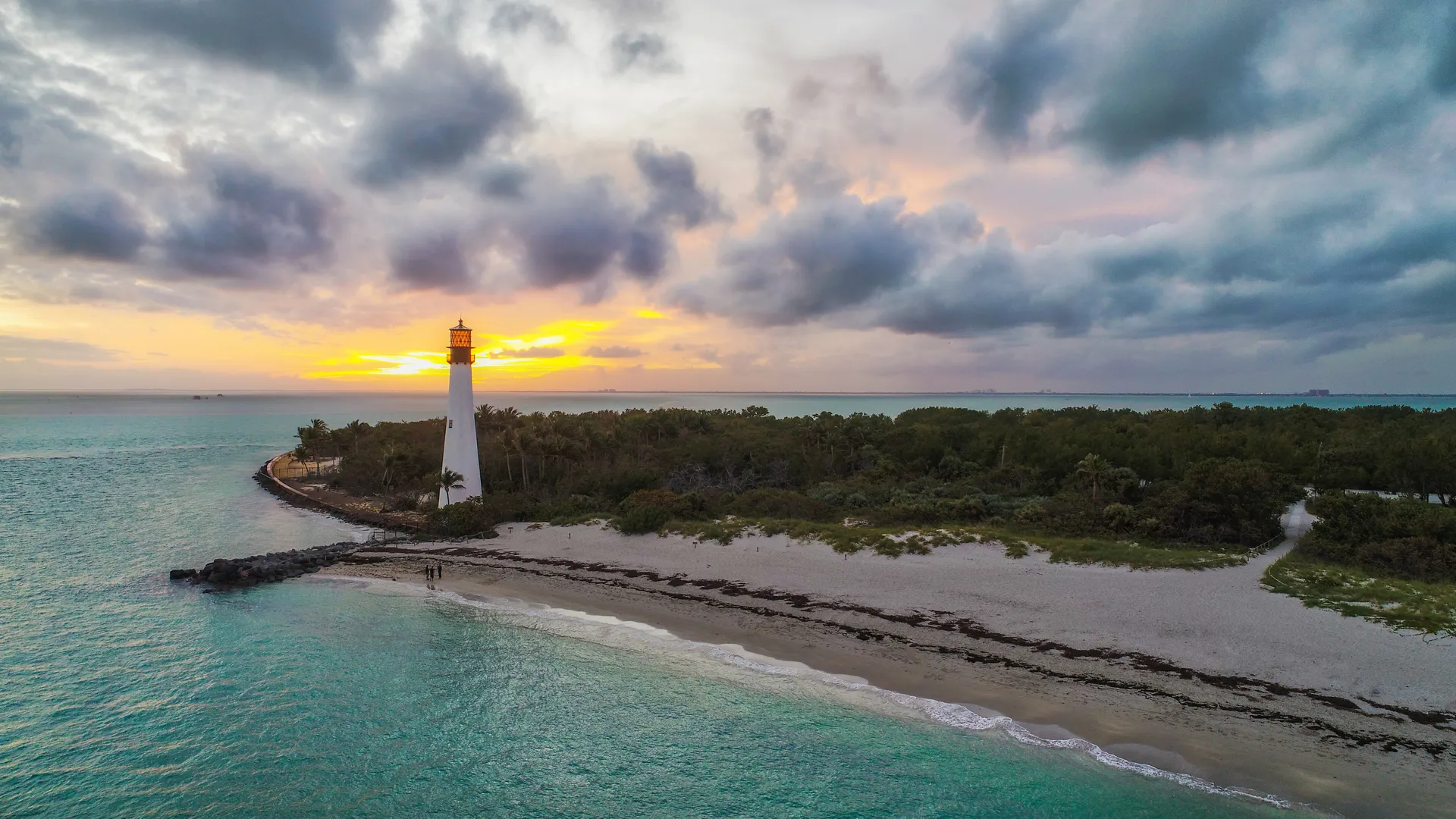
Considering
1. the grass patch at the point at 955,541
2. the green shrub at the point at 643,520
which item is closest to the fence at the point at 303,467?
the green shrub at the point at 643,520

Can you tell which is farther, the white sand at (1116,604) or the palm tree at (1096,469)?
the palm tree at (1096,469)

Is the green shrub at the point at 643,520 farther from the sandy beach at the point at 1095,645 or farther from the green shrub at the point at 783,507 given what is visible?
the green shrub at the point at 783,507

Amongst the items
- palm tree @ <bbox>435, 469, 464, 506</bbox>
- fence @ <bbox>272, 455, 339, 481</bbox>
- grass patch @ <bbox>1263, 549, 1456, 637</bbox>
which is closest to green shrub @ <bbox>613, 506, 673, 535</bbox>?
palm tree @ <bbox>435, 469, 464, 506</bbox>

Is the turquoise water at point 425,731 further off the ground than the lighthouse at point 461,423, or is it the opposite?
the lighthouse at point 461,423

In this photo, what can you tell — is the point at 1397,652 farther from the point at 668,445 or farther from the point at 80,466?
the point at 80,466

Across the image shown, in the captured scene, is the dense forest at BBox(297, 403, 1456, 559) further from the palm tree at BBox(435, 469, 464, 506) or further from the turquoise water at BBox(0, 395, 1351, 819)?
the turquoise water at BBox(0, 395, 1351, 819)

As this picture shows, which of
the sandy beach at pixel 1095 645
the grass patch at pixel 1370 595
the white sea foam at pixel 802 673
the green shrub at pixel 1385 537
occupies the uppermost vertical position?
the green shrub at pixel 1385 537
